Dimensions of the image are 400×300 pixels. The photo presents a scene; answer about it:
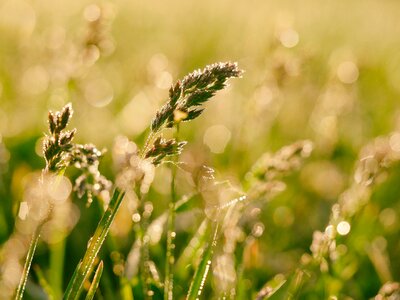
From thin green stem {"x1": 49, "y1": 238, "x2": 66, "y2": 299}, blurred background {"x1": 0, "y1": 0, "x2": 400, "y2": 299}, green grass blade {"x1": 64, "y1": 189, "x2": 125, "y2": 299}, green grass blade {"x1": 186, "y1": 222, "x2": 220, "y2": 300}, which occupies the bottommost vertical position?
green grass blade {"x1": 186, "y1": 222, "x2": 220, "y2": 300}

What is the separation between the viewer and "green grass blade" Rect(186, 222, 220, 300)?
1.28 meters

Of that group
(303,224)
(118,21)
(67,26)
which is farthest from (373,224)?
(118,21)

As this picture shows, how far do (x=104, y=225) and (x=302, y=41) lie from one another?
197 inches

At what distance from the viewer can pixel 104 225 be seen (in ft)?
3.85

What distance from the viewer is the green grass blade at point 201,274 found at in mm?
1276

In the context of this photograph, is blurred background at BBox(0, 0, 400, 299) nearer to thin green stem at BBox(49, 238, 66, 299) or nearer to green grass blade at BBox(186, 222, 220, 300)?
thin green stem at BBox(49, 238, 66, 299)

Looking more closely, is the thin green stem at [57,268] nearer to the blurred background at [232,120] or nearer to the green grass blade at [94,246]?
the blurred background at [232,120]

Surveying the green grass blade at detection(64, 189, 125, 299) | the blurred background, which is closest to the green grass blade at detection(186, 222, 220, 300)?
the green grass blade at detection(64, 189, 125, 299)

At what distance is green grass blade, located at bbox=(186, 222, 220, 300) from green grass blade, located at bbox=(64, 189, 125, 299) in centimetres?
21

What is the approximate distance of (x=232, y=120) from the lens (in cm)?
334

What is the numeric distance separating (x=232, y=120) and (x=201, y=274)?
82.4 inches

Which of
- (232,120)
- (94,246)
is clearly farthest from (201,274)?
(232,120)

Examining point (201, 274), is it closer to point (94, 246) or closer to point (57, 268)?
point (94, 246)

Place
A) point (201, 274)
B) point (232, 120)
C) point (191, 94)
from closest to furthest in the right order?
point (191, 94) → point (201, 274) → point (232, 120)
